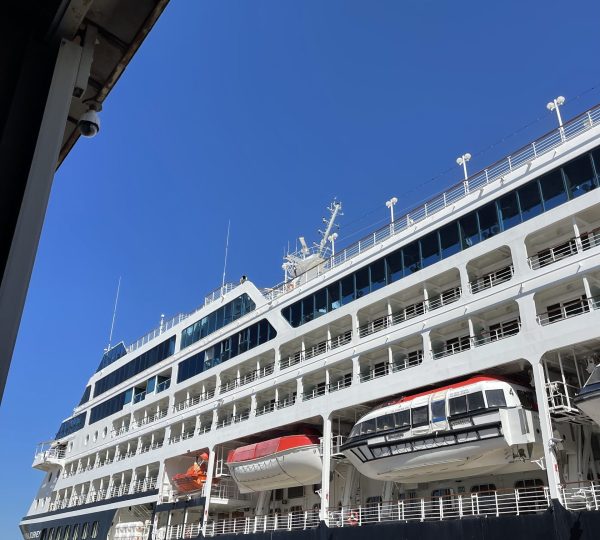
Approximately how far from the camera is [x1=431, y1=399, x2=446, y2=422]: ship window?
1881cm

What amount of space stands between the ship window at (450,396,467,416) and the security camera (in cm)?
1587

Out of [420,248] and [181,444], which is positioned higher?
[420,248]

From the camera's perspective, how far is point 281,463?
24.9 metres

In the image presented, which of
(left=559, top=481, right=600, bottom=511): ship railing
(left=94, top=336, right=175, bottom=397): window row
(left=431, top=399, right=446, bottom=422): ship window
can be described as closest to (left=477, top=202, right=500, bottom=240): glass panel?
(left=431, top=399, right=446, bottom=422): ship window

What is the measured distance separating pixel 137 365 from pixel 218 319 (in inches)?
447

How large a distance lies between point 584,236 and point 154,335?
106ft

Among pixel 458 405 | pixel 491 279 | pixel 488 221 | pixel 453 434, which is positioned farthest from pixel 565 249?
pixel 453 434

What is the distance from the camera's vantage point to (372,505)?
24250 millimetres

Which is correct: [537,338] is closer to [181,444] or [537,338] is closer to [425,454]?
[425,454]

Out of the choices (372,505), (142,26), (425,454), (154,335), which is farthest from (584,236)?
(154,335)

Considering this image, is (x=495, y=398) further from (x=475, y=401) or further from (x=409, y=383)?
(x=409, y=383)

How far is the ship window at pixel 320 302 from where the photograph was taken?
90.3 ft

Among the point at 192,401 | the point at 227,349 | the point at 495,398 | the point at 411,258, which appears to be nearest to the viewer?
the point at 495,398

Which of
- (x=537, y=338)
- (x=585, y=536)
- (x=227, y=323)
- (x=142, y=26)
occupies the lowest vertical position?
(x=585, y=536)
